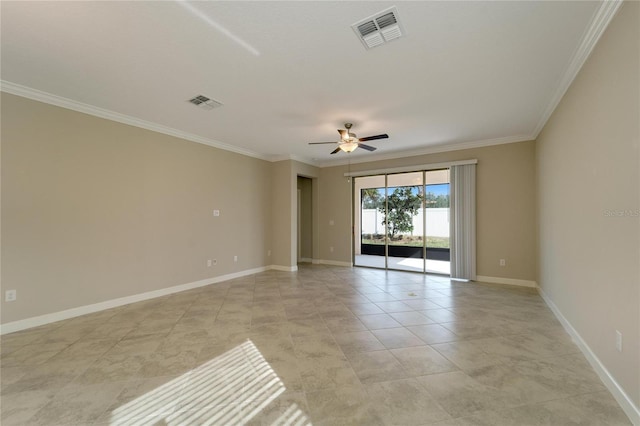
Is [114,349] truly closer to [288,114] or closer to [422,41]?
[288,114]

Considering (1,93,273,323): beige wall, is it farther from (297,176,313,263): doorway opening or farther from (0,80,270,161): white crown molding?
(297,176,313,263): doorway opening

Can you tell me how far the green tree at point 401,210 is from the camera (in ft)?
21.7

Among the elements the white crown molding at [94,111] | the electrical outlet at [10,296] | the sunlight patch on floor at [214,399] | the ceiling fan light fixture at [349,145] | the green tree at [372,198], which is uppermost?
the white crown molding at [94,111]

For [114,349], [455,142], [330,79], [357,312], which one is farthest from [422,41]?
[114,349]

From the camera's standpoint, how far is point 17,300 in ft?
10.4

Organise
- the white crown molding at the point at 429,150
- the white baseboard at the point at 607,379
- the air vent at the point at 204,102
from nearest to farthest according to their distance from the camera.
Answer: the white baseboard at the point at 607,379 < the air vent at the point at 204,102 < the white crown molding at the point at 429,150

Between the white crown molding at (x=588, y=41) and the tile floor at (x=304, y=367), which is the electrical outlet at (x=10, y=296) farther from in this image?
the white crown molding at (x=588, y=41)

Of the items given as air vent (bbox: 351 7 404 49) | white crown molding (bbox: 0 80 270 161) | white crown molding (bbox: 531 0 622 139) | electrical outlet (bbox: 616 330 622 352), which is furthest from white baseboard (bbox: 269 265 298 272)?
white crown molding (bbox: 531 0 622 139)

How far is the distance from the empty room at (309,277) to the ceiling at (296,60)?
25mm

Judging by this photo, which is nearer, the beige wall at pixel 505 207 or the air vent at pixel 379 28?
the air vent at pixel 379 28

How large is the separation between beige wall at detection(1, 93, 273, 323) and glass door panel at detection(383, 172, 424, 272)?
4060 mm

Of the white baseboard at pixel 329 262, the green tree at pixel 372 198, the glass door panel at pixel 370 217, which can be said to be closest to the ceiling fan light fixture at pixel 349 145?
the glass door panel at pixel 370 217

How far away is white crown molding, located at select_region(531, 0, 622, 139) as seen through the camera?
196 cm

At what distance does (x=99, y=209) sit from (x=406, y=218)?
6.12 m
